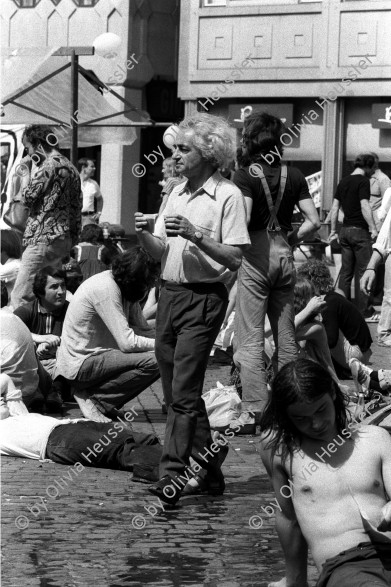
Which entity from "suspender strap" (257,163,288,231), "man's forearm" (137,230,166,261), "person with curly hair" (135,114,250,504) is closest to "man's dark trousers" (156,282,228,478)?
"person with curly hair" (135,114,250,504)

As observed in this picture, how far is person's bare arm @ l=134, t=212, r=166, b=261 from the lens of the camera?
713cm

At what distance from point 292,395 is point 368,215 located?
1314cm

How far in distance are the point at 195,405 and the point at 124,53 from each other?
21.2m

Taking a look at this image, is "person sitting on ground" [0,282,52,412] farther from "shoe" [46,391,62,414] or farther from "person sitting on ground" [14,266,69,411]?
"person sitting on ground" [14,266,69,411]

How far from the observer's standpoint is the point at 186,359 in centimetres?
710

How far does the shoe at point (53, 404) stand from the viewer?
9.76 metres

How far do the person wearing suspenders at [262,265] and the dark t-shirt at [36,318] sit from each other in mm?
1804

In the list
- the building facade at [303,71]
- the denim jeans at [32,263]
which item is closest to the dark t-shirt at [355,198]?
the building facade at [303,71]

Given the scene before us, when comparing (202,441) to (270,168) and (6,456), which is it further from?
(270,168)

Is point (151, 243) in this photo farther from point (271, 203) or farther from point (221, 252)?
point (271, 203)

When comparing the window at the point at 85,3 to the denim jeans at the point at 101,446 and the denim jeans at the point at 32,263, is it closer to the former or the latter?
the denim jeans at the point at 32,263

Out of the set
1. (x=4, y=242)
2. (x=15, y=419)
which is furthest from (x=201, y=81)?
(x=15, y=419)

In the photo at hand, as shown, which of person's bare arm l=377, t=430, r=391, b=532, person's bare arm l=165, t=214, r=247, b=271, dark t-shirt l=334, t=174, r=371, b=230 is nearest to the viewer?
person's bare arm l=377, t=430, r=391, b=532

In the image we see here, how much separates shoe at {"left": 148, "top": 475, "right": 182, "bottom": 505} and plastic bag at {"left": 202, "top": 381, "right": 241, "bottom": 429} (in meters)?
2.21
